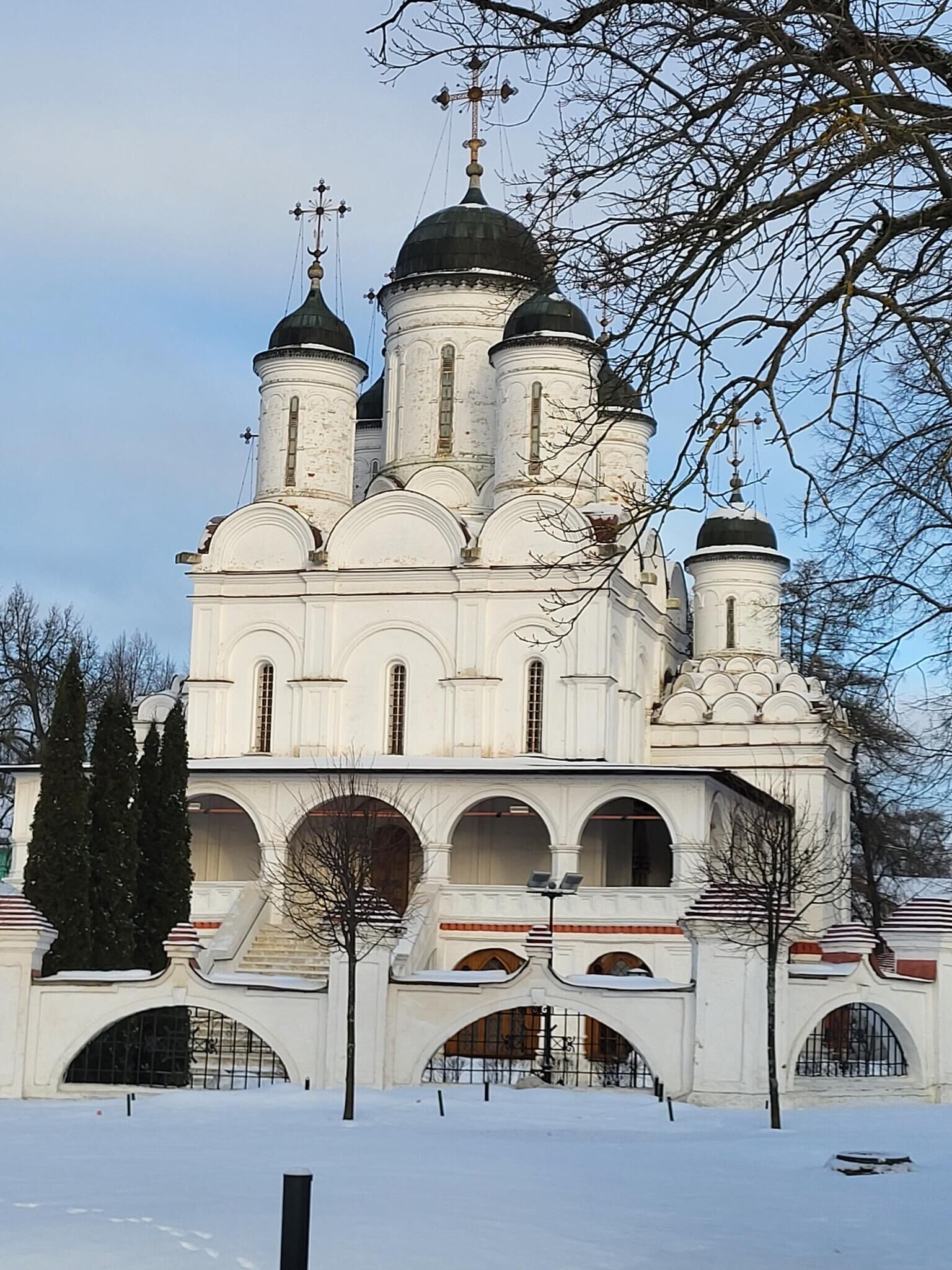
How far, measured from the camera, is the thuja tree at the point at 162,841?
26.0 metres

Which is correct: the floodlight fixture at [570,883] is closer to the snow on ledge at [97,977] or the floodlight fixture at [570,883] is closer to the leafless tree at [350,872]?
the leafless tree at [350,872]

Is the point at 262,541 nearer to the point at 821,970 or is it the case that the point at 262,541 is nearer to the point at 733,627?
the point at 733,627

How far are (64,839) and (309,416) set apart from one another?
43.5ft

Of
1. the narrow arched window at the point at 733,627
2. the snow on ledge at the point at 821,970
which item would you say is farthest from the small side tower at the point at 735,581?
the snow on ledge at the point at 821,970

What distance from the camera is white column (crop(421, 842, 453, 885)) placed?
2969 cm

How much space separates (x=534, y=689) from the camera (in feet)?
105

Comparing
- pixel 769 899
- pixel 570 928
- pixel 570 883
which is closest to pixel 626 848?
pixel 570 928

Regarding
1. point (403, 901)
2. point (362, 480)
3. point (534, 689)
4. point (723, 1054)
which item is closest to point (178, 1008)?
point (723, 1054)

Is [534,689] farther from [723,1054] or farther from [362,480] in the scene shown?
[723,1054]

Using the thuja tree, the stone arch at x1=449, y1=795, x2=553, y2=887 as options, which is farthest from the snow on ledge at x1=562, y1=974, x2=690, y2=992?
the stone arch at x1=449, y1=795, x2=553, y2=887

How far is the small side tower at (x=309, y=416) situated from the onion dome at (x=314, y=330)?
1cm

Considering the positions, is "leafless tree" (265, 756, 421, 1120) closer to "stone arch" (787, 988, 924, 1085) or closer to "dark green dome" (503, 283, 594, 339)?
"stone arch" (787, 988, 924, 1085)

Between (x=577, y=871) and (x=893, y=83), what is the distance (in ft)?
78.8

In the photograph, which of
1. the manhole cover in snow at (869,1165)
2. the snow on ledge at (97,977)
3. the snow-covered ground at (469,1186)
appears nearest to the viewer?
the snow-covered ground at (469,1186)
